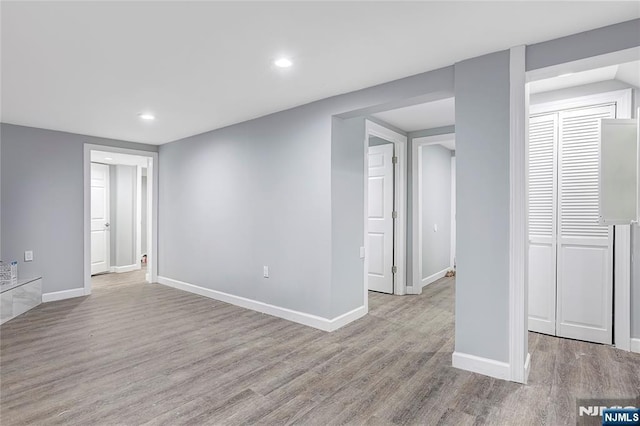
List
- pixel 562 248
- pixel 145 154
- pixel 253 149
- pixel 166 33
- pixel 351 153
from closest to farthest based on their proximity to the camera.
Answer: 1. pixel 166 33
2. pixel 562 248
3. pixel 351 153
4. pixel 253 149
5. pixel 145 154

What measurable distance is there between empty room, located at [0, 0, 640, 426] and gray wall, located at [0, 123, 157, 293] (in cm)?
2

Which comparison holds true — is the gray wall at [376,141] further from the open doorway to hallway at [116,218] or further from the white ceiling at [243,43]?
the open doorway to hallway at [116,218]

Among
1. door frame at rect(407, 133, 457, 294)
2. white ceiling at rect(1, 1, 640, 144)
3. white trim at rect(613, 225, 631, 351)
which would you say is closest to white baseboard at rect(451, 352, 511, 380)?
white trim at rect(613, 225, 631, 351)

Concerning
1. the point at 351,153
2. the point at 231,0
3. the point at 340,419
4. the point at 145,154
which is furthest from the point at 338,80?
the point at 145,154

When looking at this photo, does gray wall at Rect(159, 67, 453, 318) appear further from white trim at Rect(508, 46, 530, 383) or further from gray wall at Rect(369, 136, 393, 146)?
gray wall at Rect(369, 136, 393, 146)

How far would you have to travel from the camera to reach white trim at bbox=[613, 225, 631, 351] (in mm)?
2912

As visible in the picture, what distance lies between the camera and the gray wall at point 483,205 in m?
2.43

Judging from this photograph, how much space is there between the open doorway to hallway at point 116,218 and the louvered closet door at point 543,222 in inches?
244

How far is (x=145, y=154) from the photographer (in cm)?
572

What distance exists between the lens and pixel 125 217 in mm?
7332

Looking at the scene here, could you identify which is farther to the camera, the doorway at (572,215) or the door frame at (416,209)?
the door frame at (416,209)

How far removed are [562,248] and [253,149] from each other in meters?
3.50

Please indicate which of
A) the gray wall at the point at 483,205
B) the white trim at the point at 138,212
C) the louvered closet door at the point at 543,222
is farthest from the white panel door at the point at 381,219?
the white trim at the point at 138,212

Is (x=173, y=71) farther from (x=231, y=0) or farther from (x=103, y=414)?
(x=103, y=414)
